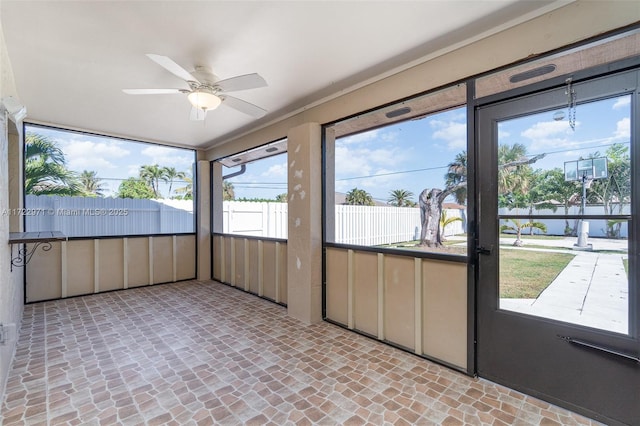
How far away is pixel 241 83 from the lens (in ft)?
7.52

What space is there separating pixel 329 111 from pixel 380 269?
186 cm

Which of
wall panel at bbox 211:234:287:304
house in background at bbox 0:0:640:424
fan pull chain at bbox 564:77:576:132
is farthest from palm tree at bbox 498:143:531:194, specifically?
wall panel at bbox 211:234:287:304

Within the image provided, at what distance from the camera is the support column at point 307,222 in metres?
3.41

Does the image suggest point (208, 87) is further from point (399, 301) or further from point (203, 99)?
point (399, 301)

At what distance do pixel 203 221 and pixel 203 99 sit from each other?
3.47 m

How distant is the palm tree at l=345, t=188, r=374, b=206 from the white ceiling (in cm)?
111

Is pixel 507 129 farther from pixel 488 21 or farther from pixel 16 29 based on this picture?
pixel 16 29

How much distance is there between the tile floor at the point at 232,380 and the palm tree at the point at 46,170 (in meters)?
1.90

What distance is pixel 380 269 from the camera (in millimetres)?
2906

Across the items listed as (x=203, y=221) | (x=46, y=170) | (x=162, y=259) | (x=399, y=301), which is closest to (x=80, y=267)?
(x=162, y=259)

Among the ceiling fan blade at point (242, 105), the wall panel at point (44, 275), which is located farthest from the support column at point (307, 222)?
the wall panel at point (44, 275)

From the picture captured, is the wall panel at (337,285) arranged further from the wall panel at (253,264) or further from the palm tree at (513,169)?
the palm tree at (513,169)

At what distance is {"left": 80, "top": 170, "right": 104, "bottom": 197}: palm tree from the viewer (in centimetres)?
450

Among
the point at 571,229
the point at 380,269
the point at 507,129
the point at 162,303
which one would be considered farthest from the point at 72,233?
the point at 571,229
